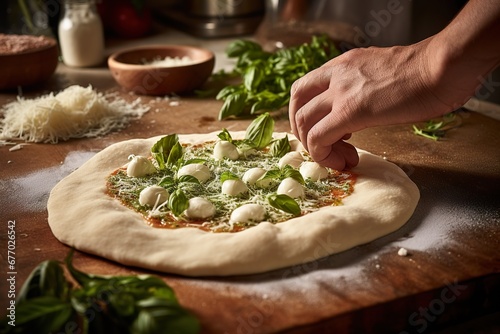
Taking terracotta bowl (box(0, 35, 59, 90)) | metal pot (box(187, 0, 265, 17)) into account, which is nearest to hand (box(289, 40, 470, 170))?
terracotta bowl (box(0, 35, 59, 90))

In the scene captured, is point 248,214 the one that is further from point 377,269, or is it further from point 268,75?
point 268,75

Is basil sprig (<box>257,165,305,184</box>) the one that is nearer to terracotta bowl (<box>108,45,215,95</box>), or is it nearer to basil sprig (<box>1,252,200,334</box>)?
basil sprig (<box>1,252,200,334</box>)

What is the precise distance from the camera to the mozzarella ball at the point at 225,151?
1.79 metres

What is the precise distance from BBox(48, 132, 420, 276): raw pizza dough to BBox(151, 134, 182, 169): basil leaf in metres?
0.19

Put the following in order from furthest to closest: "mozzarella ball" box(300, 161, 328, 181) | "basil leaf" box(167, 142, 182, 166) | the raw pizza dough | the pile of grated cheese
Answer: the pile of grated cheese < "basil leaf" box(167, 142, 182, 166) < "mozzarella ball" box(300, 161, 328, 181) < the raw pizza dough

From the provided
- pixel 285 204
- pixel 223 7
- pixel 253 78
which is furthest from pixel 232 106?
pixel 223 7

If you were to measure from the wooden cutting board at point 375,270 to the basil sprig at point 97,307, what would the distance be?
→ 124mm

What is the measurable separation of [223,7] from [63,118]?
1742 mm

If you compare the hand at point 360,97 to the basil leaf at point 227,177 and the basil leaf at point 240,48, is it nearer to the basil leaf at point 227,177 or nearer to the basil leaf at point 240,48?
the basil leaf at point 227,177

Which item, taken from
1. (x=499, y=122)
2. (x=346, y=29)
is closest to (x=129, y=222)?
(x=499, y=122)

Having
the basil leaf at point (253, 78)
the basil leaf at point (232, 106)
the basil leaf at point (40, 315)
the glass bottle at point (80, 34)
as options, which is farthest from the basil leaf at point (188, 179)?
the glass bottle at point (80, 34)

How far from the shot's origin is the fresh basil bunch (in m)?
2.31

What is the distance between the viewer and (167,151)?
1.83 metres

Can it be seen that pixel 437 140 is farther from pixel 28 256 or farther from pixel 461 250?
pixel 28 256
